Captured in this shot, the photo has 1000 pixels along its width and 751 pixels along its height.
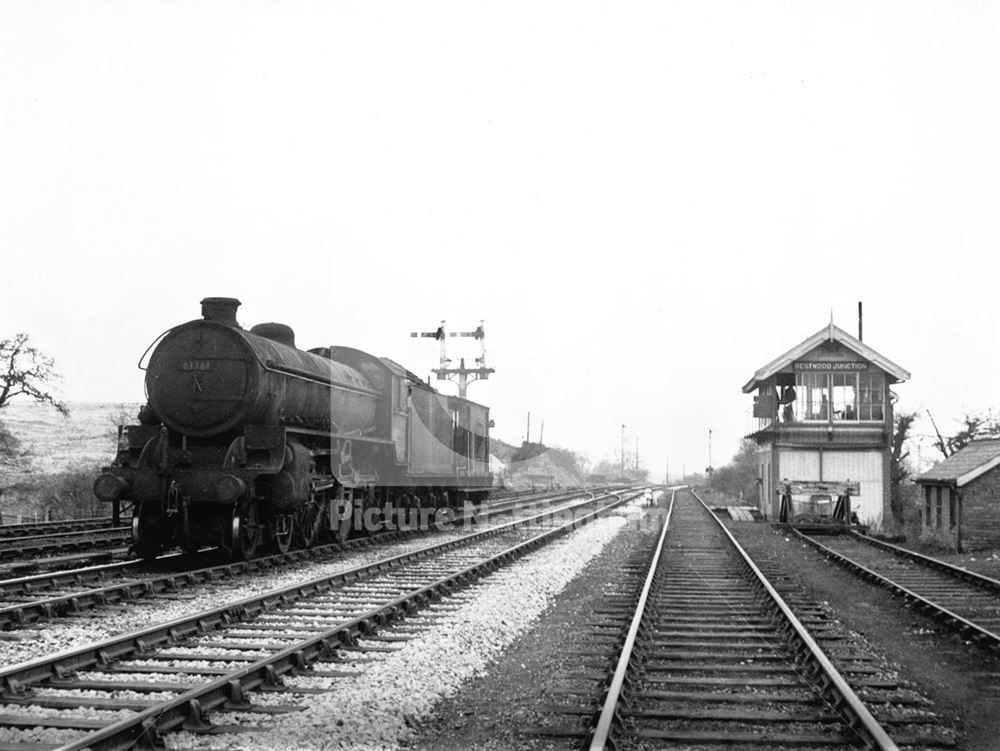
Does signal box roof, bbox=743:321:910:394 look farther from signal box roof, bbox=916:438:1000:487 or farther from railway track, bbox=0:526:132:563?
railway track, bbox=0:526:132:563

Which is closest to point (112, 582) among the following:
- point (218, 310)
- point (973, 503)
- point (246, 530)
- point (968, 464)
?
point (246, 530)

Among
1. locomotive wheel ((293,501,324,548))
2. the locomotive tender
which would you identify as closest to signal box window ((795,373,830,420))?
the locomotive tender

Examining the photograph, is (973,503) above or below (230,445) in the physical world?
below

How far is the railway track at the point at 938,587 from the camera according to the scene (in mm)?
9617

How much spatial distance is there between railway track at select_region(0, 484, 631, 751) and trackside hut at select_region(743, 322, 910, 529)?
61.0 ft

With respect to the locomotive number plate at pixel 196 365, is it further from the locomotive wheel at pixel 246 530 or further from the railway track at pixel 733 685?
the railway track at pixel 733 685

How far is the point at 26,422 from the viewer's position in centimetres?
8188

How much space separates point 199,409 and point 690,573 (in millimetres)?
7513

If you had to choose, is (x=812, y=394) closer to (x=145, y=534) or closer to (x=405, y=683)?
(x=145, y=534)

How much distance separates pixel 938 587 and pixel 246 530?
31.4 feet

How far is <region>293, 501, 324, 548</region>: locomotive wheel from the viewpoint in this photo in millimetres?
15430

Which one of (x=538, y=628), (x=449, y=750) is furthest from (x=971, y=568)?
(x=449, y=750)

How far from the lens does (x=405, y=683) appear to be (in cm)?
674

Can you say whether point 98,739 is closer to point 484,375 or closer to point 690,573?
point 690,573
